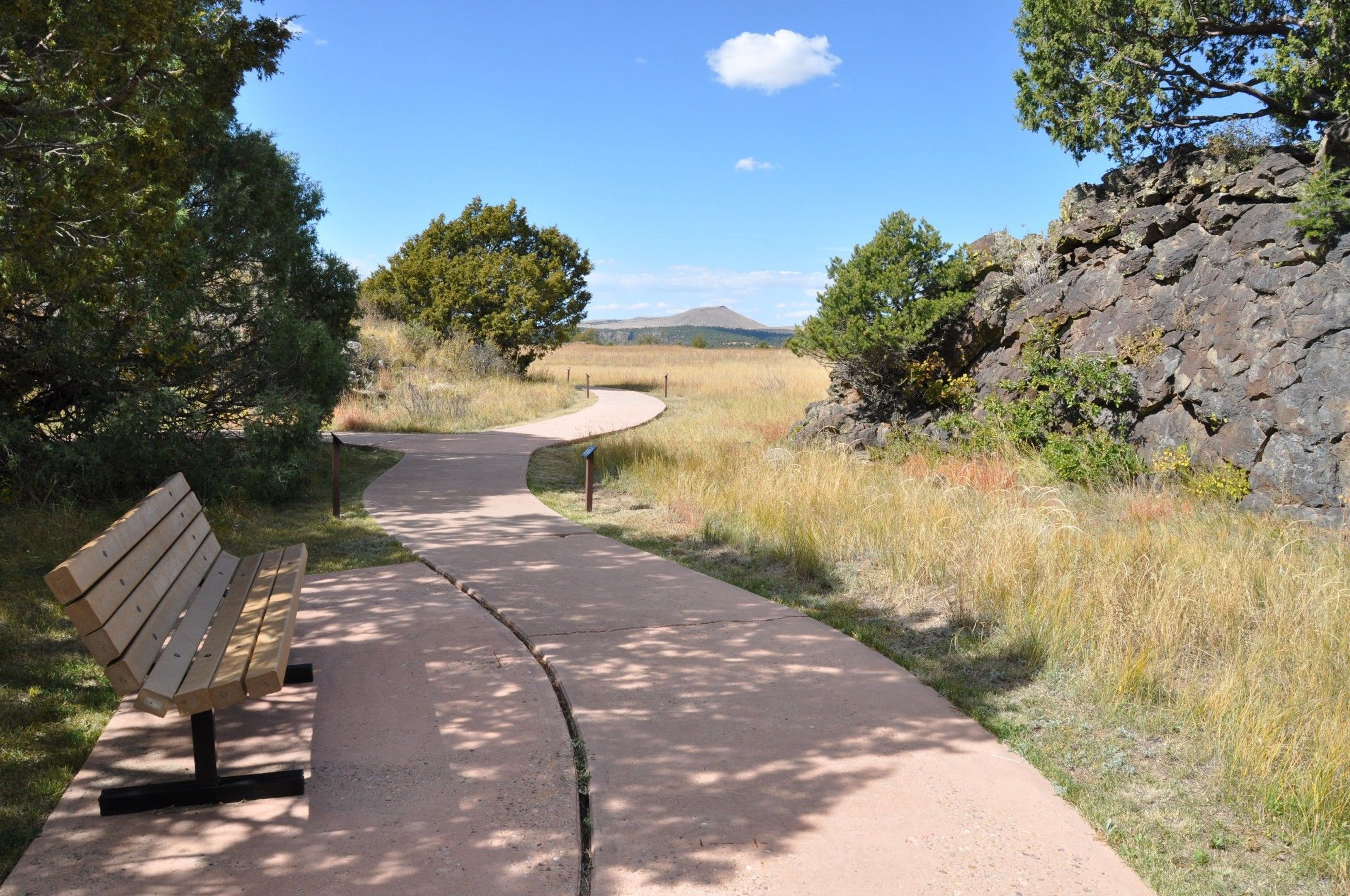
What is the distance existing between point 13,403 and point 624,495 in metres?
6.30

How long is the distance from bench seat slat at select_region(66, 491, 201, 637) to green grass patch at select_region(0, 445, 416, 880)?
0.70 m

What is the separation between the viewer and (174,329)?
9.48m

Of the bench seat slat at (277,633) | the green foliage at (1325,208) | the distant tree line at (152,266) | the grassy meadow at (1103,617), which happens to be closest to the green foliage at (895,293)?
the grassy meadow at (1103,617)

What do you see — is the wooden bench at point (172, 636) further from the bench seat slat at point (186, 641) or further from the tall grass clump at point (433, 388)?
the tall grass clump at point (433, 388)

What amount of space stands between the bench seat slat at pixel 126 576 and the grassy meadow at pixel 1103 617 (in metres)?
3.76

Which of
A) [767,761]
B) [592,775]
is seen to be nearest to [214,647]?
[592,775]

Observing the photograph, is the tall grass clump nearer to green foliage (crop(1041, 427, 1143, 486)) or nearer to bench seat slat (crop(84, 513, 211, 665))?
bench seat slat (crop(84, 513, 211, 665))

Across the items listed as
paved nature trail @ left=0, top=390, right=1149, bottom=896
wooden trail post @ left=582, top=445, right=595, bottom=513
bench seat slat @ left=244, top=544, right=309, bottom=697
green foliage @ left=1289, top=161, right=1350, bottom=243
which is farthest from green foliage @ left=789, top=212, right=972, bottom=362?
bench seat slat @ left=244, top=544, right=309, bottom=697

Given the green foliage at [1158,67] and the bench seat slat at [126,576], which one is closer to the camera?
the bench seat slat at [126,576]

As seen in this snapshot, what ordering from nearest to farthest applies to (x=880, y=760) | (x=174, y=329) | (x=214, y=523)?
(x=880, y=760) < (x=214, y=523) < (x=174, y=329)

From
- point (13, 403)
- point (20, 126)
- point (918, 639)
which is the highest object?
point (20, 126)

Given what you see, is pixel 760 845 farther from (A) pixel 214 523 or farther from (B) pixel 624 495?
(B) pixel 624 495

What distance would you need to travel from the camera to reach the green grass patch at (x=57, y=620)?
3871 mm

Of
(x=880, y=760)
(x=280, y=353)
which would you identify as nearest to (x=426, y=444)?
(x=280, y=353)
